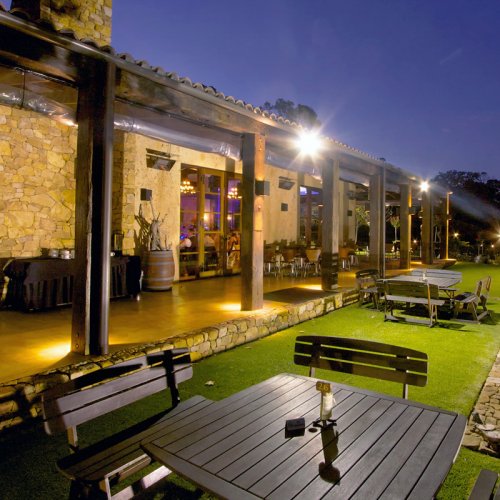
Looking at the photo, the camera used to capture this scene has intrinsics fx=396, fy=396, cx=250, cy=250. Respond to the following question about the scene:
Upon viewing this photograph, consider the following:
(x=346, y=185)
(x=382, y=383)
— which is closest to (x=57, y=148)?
(x=382, y=383)

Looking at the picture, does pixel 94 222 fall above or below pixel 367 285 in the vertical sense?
above

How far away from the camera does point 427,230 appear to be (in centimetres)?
1519

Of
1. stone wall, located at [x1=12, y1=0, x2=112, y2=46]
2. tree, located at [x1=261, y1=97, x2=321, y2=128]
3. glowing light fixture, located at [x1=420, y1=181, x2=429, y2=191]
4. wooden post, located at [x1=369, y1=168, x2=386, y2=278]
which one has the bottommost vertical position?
wooden post, located at [x1=369, y1=168, x2=386, y2=278]

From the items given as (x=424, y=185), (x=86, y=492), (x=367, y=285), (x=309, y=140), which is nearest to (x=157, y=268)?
(x=309, y=140)

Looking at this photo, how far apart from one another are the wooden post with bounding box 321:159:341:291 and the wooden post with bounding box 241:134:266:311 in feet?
7.92

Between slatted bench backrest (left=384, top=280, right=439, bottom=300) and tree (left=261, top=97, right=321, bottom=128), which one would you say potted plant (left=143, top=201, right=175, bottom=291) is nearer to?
slatted bench backrest (left=384, top=280, right=439, bottom=300)

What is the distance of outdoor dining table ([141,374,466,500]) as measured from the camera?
139cm

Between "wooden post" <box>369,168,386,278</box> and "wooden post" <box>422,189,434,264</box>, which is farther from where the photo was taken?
"wooden post" <box>422,189,434,264</box>

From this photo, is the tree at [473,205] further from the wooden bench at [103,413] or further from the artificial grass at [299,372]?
the wooden bench at [103,413]

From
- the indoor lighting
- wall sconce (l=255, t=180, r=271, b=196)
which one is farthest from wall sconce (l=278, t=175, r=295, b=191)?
wall sconce (l=255, t=180, r=271, b=196)

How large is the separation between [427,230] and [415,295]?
9699 mm

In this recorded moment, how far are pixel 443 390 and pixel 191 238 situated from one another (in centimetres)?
724

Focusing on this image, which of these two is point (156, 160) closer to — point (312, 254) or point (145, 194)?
point (145, 194)

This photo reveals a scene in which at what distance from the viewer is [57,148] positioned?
7207mm
